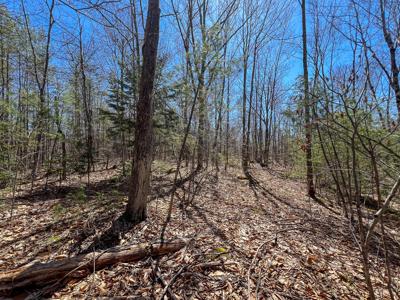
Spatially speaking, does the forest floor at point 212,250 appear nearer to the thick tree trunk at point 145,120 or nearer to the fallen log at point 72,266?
the fallen log at point 72,266

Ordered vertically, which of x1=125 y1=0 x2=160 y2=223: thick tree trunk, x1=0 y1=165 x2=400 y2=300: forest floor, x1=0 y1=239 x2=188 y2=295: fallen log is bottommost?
x1=0 y1=165 x2=400 y2=300: forest floor

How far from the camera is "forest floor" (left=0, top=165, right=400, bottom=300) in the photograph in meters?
2.06

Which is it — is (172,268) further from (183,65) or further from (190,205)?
(183,65)

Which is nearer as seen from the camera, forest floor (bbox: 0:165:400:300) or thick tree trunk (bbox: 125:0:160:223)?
forest floor (bbox: 0:165:400:300)

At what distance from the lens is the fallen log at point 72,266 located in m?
1.96

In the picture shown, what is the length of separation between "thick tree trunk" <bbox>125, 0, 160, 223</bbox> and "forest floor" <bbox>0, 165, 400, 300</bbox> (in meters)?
0.62

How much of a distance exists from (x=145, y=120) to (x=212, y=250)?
7.72 feet

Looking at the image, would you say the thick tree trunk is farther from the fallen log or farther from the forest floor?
the fallen log

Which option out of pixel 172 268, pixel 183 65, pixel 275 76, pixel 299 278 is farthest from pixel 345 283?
pixel 275 76

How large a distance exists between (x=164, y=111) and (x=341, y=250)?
5525 millimetres

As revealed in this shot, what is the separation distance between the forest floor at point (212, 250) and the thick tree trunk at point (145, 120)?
0.62 metres

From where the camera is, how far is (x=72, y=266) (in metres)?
2.17

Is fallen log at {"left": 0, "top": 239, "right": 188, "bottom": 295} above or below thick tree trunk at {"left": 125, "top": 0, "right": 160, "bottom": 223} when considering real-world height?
below

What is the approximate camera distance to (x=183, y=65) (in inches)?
188
